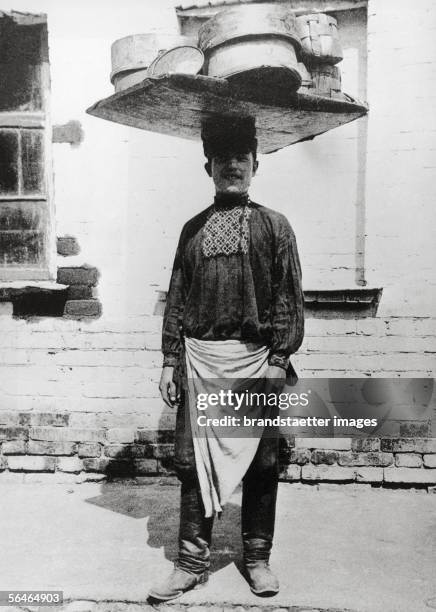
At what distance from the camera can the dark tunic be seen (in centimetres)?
288

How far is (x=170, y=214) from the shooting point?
173 inches

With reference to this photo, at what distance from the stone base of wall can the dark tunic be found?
5.45ft

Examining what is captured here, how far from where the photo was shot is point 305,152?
4.29 metres

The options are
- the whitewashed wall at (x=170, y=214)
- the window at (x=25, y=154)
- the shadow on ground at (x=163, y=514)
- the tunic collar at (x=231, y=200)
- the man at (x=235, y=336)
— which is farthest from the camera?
the window at (x=25, y=154)

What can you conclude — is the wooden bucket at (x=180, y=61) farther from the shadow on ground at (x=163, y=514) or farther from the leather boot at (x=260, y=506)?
the shadow on ground at (x=163, y=514)

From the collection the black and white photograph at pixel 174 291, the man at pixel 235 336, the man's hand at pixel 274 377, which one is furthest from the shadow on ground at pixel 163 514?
the man's hand at pixel 274 377

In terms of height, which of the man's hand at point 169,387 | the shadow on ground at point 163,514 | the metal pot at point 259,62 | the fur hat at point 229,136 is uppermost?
the metal pot at point 259,62

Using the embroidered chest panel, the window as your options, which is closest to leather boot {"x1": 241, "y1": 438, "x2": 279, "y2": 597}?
the embroidered chest panel

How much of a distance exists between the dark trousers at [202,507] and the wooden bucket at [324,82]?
1521 mm

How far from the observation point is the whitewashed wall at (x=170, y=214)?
4.17m

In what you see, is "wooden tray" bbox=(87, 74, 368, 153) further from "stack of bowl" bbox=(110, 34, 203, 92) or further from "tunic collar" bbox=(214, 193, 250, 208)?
"tunic collar" bbox=(214, 193, 250, 208)

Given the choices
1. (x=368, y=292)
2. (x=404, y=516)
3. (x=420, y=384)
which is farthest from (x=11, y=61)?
(x=404, y=516)

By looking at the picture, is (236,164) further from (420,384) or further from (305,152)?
(420,384)

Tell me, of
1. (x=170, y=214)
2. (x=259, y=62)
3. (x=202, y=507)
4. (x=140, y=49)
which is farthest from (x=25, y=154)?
(x=202, y=507)
